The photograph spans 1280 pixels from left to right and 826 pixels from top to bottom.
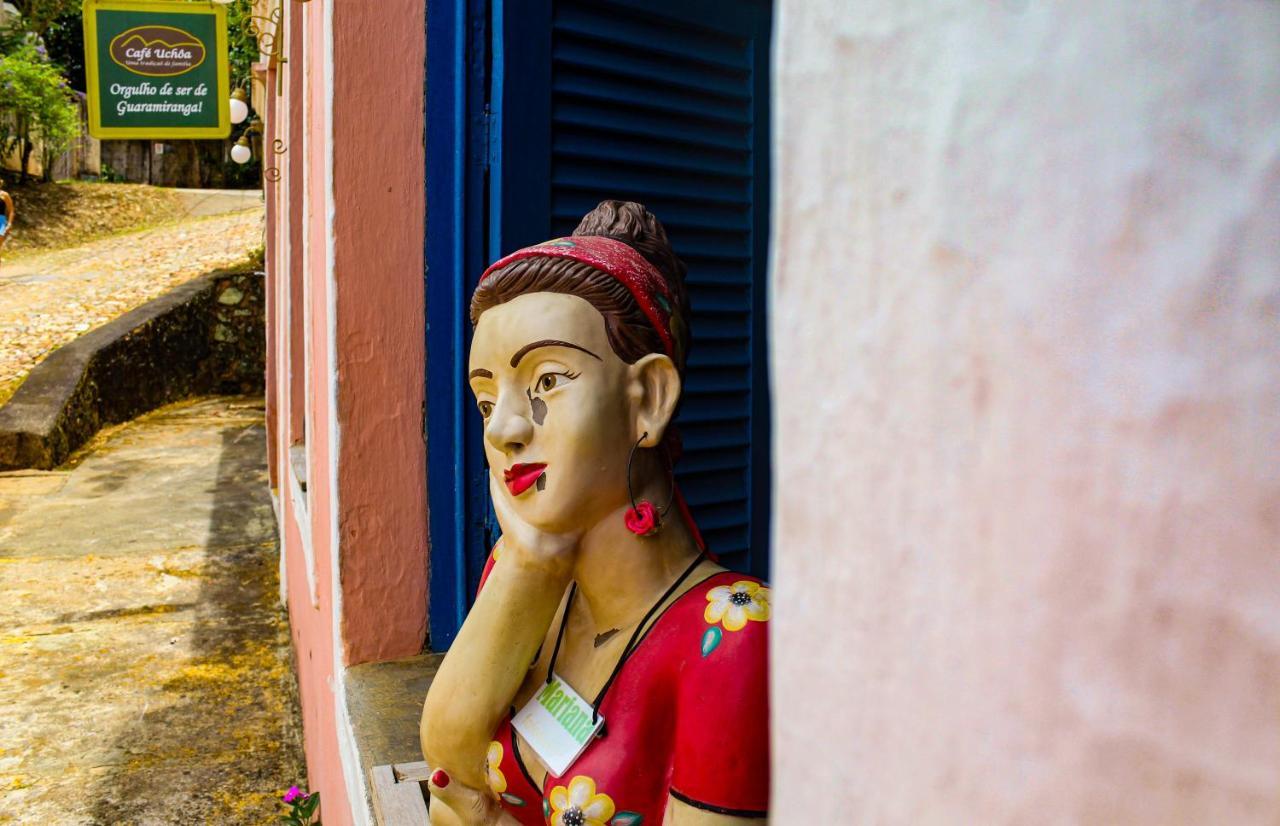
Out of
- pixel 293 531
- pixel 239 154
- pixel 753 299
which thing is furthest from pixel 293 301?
pixel 239 154

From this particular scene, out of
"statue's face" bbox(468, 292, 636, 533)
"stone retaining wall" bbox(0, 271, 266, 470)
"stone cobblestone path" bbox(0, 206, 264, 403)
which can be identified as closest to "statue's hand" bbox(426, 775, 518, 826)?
"statue's face" bbox(468, 292, 636, 533)

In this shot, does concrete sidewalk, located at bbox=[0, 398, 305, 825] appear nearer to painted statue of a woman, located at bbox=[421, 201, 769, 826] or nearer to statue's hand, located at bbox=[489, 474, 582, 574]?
painted statue of a woman, located at bbox=[421, 201, 769, 826]

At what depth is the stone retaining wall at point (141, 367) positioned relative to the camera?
879 cm

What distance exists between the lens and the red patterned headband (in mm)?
1210

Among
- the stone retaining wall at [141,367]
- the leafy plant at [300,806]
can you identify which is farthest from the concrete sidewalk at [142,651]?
the stone retaining wall at [141,367]

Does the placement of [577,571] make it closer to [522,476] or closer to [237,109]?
[522,476]

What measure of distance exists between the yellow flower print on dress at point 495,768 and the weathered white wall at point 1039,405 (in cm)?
89

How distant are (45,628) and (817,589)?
19.5 feet

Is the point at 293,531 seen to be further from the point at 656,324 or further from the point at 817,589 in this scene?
the point at 817,589

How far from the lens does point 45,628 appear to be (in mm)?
5344

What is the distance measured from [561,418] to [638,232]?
0.30 m

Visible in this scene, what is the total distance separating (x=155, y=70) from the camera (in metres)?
8.72

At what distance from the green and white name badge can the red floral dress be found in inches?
0.5

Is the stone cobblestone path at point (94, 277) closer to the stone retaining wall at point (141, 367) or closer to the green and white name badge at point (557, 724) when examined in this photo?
the stone retaining wall at point (141, 367)
